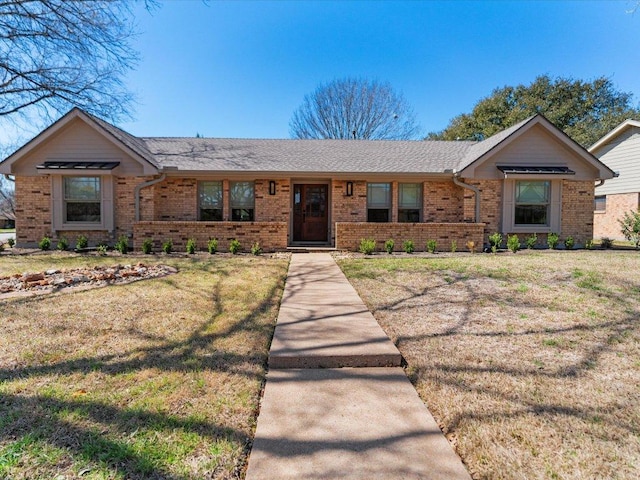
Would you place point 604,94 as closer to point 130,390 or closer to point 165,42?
point 165,42

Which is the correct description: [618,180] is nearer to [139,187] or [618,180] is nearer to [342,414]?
[342,414]

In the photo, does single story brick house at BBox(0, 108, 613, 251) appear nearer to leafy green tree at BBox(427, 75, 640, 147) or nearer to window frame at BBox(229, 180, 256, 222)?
window frame at BBox(229, 180, 256, 222)

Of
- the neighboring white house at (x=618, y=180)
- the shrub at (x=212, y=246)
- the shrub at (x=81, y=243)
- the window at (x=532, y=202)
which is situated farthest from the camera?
the neighboring white house at (x=618, y=180)

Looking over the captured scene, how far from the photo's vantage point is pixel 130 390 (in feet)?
8.09

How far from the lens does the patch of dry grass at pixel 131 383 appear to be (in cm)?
177

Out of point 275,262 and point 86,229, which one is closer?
point 275,262

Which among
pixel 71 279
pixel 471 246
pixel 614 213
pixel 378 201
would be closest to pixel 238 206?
pixel 378 201

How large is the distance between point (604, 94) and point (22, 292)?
37.6 m

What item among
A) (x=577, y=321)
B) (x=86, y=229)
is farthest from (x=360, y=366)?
(x=86, y=229)

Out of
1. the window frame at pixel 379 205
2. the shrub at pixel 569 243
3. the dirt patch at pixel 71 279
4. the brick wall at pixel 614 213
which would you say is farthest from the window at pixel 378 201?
the brick wall at pixel 614 213

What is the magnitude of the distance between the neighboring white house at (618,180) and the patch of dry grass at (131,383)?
61.3 ft

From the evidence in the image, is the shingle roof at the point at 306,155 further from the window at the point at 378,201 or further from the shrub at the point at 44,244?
the shrub at the point at 44,244

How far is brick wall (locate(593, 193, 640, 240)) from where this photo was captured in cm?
1591

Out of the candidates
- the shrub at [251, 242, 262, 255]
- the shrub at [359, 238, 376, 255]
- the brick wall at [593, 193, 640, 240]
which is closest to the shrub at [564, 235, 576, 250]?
the brick wall at [593, 193, 640, 240]
